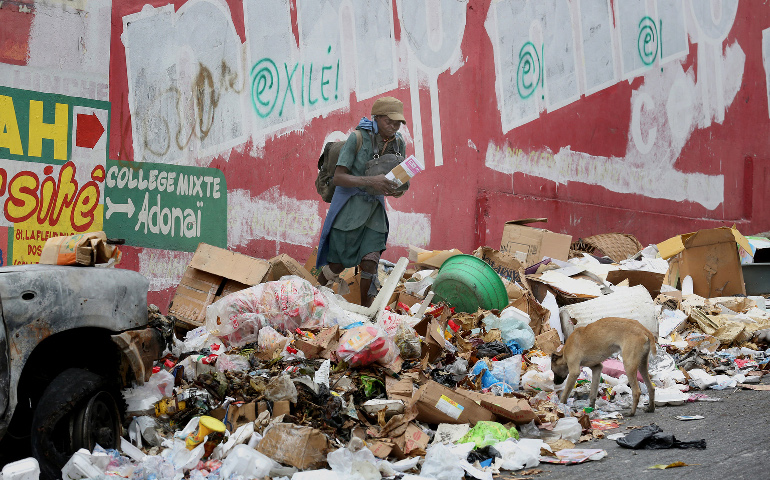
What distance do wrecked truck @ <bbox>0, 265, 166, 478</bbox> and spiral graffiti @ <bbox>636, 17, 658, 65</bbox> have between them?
36.9 ft

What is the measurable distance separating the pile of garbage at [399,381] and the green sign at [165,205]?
1027 mm

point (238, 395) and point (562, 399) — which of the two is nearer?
point (238, 395)

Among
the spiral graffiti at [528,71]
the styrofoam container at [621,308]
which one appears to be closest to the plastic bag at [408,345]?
the styrofoam container at [621,308]

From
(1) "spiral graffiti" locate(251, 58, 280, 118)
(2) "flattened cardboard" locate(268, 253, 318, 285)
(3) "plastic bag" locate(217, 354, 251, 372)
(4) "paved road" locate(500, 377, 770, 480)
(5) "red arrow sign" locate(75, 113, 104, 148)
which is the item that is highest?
(1) "spiral graffiti" locate(251, 58, 280, 118)

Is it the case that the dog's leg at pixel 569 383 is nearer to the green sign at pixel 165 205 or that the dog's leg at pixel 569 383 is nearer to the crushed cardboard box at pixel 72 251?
the crushed cardboard box at pixel 72 251

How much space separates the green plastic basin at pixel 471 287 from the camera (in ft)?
23.1

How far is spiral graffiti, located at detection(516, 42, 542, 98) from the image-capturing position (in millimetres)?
11016

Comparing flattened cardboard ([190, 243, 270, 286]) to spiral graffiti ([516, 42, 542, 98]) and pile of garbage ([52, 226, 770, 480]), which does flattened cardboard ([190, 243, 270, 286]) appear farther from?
spiral graffiti ([516, 42, 542, 98])

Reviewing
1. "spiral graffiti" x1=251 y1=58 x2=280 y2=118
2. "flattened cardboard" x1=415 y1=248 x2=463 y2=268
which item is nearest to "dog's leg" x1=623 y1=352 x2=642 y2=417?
"flattened cardboard" x1=415 y1=248 x2=463 y2=268

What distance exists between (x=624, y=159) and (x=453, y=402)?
378 inches

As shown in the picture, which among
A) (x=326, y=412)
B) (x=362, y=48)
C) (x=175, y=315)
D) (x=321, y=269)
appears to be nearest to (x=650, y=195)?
(x=362, y=48)

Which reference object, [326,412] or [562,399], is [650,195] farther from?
[326,412]

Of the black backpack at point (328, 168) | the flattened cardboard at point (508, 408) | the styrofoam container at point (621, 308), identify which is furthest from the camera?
the styrofoam container at point (621, 308)

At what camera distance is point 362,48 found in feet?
30.0
